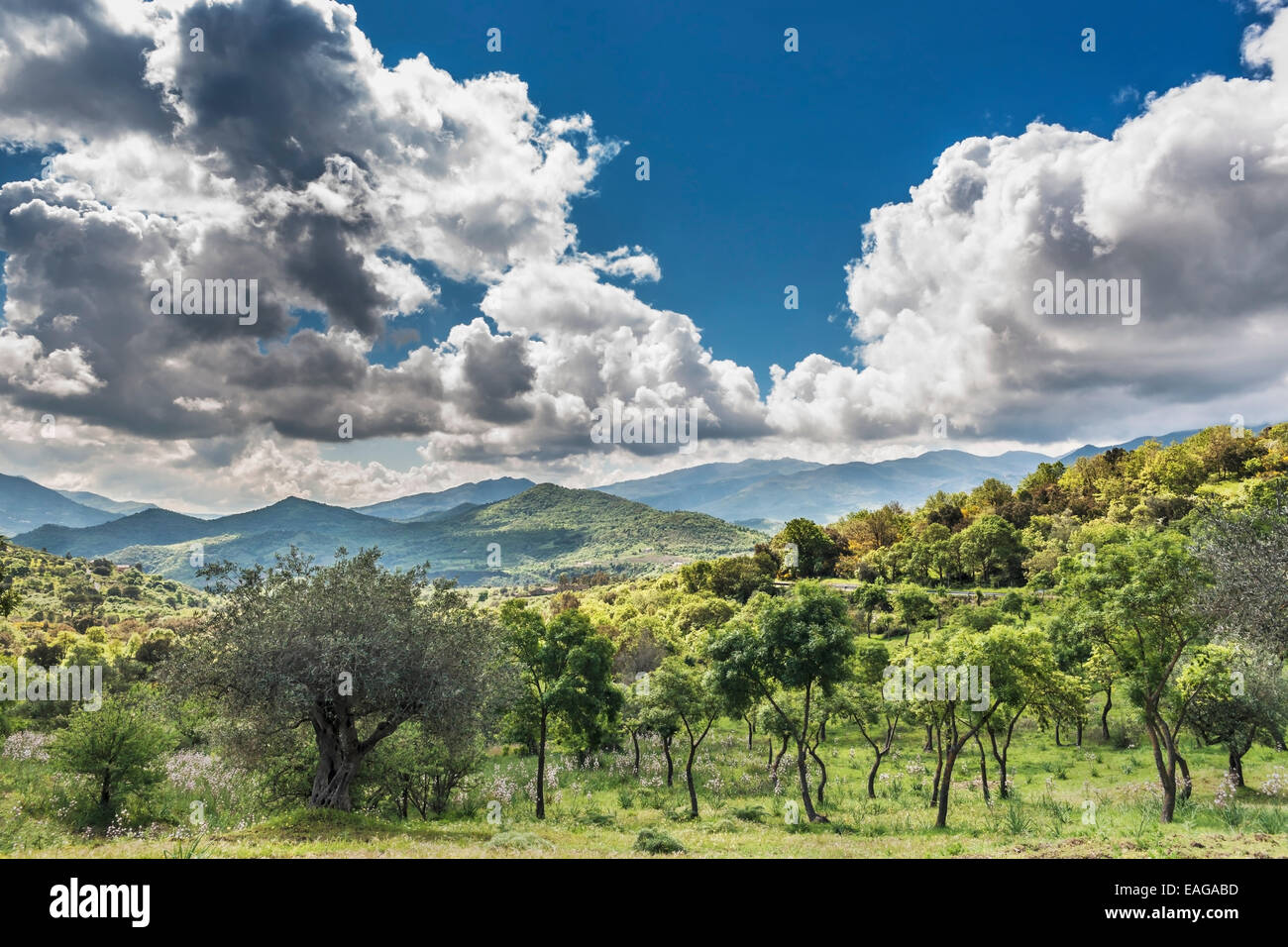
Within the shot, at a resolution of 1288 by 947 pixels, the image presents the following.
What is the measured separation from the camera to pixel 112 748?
24.8m

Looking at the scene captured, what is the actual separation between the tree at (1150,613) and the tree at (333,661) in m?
25.4

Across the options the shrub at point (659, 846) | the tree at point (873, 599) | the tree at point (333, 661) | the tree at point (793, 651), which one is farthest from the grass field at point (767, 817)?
the tree at point (873, 599)

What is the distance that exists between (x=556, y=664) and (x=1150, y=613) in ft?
91.2

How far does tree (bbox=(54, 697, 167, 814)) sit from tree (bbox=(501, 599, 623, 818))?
53.4 ft

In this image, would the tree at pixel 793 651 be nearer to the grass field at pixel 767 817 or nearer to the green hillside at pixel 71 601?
the grass field at pixel 767 817

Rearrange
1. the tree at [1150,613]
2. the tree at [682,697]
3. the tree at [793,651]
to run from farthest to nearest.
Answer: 1. the tree at [682,697]
2. the tree at [793,651]
3. the tree at [1150,613]

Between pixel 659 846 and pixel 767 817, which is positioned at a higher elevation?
pixel 659 846

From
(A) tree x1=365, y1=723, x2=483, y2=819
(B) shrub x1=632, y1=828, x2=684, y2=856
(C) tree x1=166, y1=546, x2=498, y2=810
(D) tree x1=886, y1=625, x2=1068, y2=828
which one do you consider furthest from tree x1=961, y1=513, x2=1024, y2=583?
(C) tree x1=166, y1=546, x2=498, y2=810

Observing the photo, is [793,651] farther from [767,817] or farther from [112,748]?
[112,748]

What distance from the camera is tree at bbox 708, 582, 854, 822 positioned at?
26297mm

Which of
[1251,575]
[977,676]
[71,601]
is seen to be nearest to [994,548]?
[977,676]

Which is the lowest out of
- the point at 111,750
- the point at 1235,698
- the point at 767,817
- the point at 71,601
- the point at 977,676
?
the point at 71,601

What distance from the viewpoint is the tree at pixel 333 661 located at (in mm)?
18547
